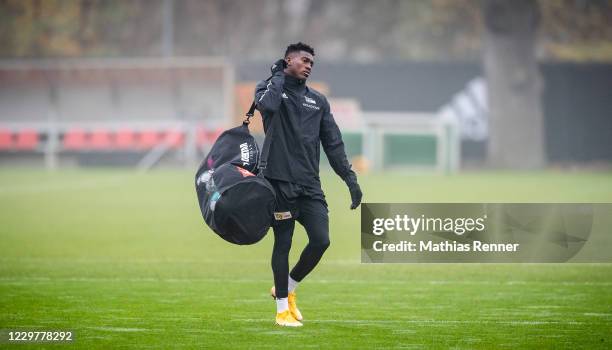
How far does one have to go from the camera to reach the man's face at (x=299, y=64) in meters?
9.37

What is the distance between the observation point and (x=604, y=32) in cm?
5841

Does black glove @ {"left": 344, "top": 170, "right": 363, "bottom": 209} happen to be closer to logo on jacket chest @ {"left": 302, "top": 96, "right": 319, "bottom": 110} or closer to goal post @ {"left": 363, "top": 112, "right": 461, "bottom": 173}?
logo on jacket chest @ {"left": 302, "top": 96, "right": 319, "bottom": 110}

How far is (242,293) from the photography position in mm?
12016

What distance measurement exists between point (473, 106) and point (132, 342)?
3502cm

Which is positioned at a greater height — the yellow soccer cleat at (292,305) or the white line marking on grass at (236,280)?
the yellow soccer cleat at (292,305)

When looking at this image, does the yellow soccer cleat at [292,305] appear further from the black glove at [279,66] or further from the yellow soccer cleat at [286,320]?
the black glove at [279,66]

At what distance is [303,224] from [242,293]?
268 centimetres

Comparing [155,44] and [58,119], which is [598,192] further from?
[155,44]

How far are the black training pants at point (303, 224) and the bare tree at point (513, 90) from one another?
31.5 metres

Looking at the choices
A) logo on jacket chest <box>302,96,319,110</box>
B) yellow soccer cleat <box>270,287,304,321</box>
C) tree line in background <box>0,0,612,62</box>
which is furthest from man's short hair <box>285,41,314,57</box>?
tree line in background <box>0,0,612,62</box>

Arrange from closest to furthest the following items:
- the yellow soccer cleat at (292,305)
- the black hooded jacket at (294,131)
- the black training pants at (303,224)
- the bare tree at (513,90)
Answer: the black hooded jacket at (294,131) → the black training pants at (303,224) → the yellow soccer cleat at (292,305) → the bare tree at (513,90)

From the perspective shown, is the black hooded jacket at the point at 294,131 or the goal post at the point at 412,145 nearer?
the black hooded jacket at the point at 294,131

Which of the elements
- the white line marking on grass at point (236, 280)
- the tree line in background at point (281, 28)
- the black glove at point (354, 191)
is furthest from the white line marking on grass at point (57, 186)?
the tree line in background at point (281, 28)

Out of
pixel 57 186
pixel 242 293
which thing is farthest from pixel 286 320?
pixel 57 186
